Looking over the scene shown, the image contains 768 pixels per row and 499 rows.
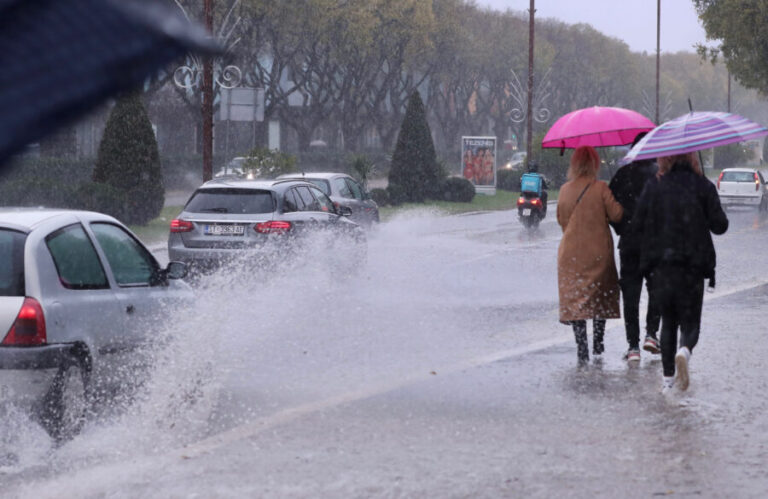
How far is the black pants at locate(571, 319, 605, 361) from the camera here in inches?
380

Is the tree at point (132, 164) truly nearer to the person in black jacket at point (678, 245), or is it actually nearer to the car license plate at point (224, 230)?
the car license plate at point (224, 230)

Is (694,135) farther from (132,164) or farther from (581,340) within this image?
(132,164)

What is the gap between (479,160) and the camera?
47094 millimetres

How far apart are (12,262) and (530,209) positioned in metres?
25.0

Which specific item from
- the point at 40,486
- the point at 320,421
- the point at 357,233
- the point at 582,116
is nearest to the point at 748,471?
the point at 320,421

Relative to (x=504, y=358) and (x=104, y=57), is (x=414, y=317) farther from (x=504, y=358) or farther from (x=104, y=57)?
(x=104, y=57)

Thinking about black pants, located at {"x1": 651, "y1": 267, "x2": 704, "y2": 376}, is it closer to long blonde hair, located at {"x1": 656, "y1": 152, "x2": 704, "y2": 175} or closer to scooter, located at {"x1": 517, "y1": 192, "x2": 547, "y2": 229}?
long blonde hair, located at {"x1": 656, "y1": 152, "x2": 704, "y2": 175}

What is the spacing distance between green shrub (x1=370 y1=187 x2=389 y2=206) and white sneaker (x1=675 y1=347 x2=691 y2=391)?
106 feet

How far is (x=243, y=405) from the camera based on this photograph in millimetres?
7902

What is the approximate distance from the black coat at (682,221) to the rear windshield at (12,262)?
4.09 metres

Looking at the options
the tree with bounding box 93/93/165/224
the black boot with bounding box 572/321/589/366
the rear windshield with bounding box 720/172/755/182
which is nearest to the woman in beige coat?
the black boot with bounding box 572/321/589/366

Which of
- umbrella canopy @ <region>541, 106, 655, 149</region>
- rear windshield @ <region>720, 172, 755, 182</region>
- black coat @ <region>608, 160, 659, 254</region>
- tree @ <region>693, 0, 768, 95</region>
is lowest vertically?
rear windshield @ <region>720, 172, 755, 182</region>

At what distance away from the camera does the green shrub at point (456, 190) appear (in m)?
44.4

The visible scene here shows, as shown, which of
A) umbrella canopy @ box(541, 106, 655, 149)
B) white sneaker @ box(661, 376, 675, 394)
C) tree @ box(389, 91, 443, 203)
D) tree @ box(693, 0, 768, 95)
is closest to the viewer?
white sneaker @ box(661, 376, 675, 394)
